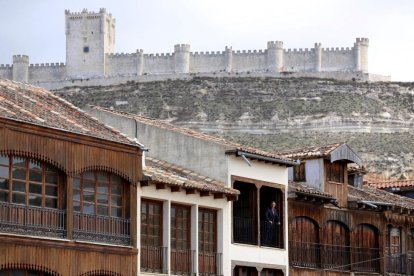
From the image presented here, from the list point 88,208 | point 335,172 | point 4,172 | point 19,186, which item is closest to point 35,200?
point 19,186

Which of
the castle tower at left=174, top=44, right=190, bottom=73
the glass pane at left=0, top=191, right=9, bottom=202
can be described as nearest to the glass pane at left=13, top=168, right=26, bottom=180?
the glass pane at left=0, top=191, right=9, bottom=202

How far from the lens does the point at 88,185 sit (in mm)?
41344

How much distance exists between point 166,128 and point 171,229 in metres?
5.40

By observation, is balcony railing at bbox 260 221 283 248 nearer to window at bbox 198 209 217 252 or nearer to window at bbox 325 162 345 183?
window at bbox 198 209 217 252

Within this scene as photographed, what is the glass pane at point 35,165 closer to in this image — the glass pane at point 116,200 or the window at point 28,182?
the window at point 28,182

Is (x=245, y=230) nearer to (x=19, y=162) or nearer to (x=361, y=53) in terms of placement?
(x=19, y=162)

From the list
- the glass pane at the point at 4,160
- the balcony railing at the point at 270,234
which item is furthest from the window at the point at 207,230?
the glass pane at the point at 4,160

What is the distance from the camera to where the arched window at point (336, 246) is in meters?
53.7

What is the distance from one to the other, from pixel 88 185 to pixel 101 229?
1402mm

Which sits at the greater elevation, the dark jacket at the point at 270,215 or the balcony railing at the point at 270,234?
the dark jacket at the point at 270,215

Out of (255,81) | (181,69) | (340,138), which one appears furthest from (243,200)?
(181,69)

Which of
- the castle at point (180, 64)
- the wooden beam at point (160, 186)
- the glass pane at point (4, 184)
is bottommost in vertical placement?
the glass pane at point (4, 184)

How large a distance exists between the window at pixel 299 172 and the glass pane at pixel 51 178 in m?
16.2

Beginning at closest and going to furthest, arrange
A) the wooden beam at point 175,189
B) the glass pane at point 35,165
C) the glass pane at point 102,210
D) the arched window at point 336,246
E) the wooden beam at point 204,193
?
the glass pane at point 35,165 < the glass pane at point 102,210 < the wooden beam at point 175,189 < the wooden beam at point 204,193 < the arched window at point 336,246
